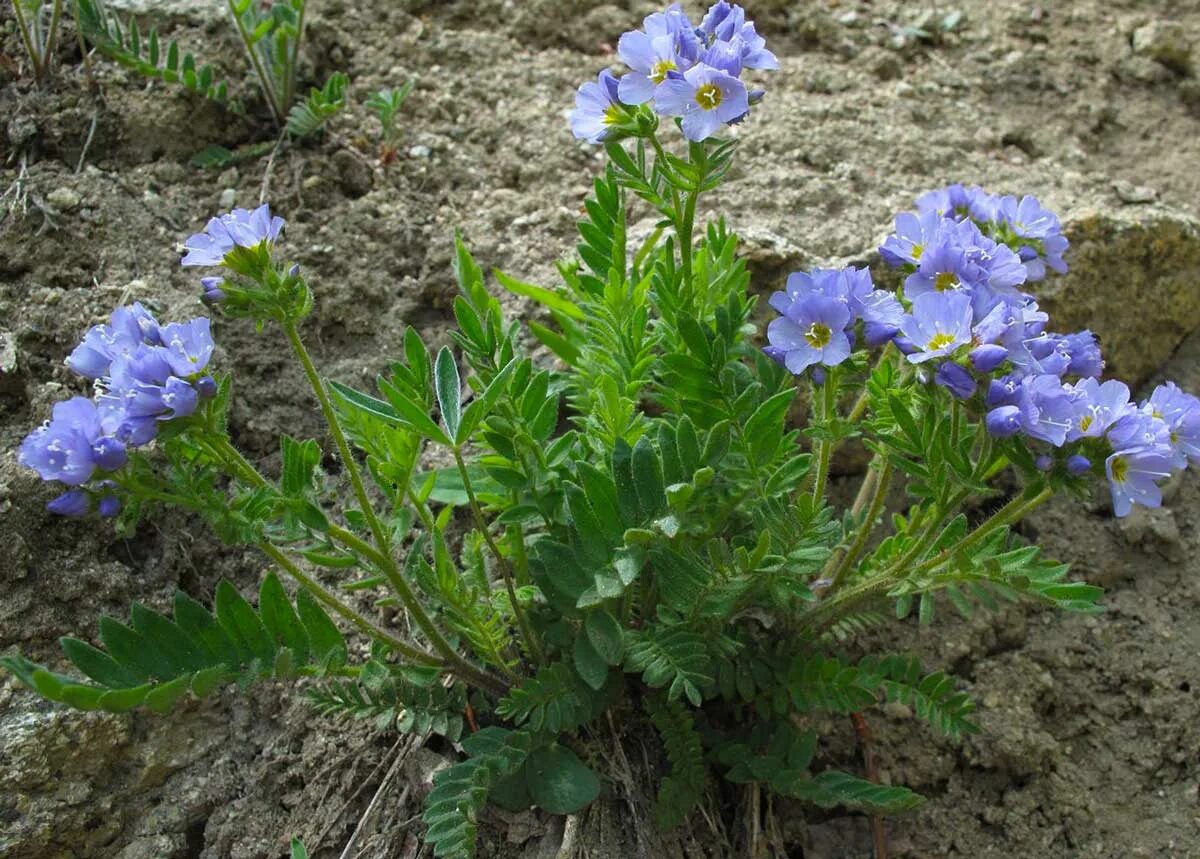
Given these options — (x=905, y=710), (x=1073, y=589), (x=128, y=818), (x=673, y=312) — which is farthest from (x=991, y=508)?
(x=128, y=818)

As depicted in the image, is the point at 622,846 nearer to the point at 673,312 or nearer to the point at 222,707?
the point at 222,707

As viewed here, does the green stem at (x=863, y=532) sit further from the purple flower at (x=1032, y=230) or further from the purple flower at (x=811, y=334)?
the purple flower at (x=1032, y=230)

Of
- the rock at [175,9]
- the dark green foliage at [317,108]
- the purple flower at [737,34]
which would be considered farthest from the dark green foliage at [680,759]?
the rock at [175,9]

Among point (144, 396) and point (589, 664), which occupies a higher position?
point (144, 396)

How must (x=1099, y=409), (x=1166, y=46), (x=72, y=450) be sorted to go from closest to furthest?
(x=72, y=450) < (x=1099, y=409) < (x=1166, y=46)

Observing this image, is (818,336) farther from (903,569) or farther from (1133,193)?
(1133,193)

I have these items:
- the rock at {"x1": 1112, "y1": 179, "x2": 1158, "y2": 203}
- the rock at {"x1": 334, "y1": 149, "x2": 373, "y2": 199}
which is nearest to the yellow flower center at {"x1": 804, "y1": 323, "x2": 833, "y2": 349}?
the rock at {"x1": 334, "y1": 149, "x2": 373, "y2": 199}

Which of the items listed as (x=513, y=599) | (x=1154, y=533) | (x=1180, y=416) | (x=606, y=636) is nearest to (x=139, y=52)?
(x=513, y=599)
